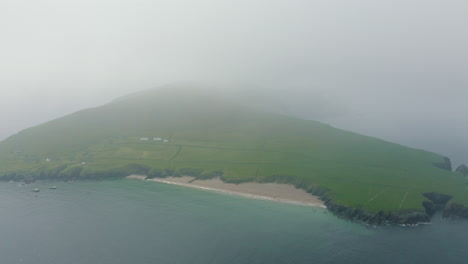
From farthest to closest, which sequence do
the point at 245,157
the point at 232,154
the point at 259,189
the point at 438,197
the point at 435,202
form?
the point at 232,154 < the point at 245,157 < the point at 259,189 < the point at 438,197 < the point at 435,202

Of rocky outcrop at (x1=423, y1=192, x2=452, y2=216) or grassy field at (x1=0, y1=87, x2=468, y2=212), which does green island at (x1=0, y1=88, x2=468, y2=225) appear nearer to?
rocky outcrop at (x1=423, y1=192, x2=452, y2=216)

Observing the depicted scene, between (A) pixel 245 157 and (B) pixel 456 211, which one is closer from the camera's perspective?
(B) pixel 456 211

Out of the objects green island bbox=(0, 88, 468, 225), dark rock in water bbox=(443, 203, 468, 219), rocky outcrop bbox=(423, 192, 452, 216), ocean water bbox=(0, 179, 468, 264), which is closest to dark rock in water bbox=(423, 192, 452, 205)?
rocky outcrop bbox=(423, 192, 452, 216)

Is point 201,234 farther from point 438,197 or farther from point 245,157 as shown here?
point 438,197

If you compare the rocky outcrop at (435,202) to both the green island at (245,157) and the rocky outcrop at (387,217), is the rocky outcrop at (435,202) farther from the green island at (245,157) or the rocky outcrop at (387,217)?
the rocky outcrop at (387,217)

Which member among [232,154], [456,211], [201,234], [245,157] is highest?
[232,154]

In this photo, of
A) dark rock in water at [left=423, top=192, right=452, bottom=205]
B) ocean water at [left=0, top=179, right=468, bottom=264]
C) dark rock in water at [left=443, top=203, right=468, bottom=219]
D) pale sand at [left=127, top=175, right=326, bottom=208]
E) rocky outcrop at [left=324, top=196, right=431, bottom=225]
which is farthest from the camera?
pale sand at [left=127, top=175, right=326, bottom=208]

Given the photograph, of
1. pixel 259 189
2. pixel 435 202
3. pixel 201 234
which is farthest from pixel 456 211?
pixel 201 234

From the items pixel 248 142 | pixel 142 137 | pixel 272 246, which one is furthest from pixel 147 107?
pixel 272 246
